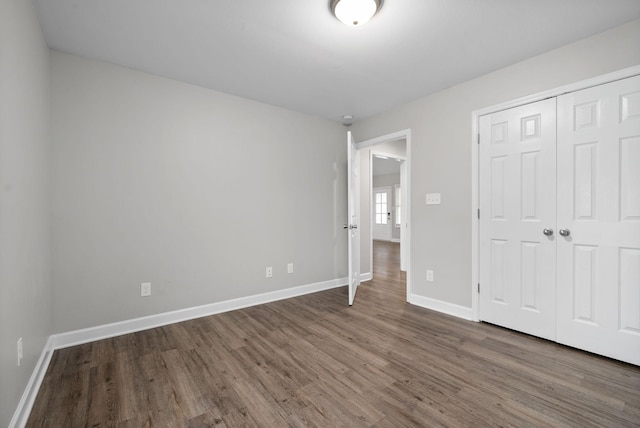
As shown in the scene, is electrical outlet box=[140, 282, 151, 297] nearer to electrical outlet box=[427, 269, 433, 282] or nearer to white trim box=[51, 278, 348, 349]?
white trim box=[51, 278, 348, 349]

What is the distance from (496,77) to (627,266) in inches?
76.5

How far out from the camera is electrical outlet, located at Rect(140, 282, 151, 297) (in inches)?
107

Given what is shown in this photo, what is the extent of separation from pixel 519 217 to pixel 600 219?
0.54 meters

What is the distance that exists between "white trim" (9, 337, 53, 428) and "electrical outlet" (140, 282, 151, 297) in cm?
71

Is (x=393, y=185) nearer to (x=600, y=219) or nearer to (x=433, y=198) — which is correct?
(x=433, y=198)

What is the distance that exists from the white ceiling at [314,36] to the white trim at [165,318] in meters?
2.44

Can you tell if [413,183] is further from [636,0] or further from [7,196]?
[7,196]

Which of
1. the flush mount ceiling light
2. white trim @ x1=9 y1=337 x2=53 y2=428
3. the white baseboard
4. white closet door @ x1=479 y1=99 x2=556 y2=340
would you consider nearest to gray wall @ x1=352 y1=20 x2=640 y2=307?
the white baseboard

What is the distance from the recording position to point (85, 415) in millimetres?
1571

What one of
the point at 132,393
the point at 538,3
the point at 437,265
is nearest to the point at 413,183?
the point at 437,265

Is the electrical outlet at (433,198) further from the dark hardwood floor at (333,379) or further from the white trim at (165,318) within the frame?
the white trim at (165,318)

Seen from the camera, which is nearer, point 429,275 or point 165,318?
point 165,318

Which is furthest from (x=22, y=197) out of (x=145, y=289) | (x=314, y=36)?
(x=314, y=36)

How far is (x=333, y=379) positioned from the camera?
6.24ft
